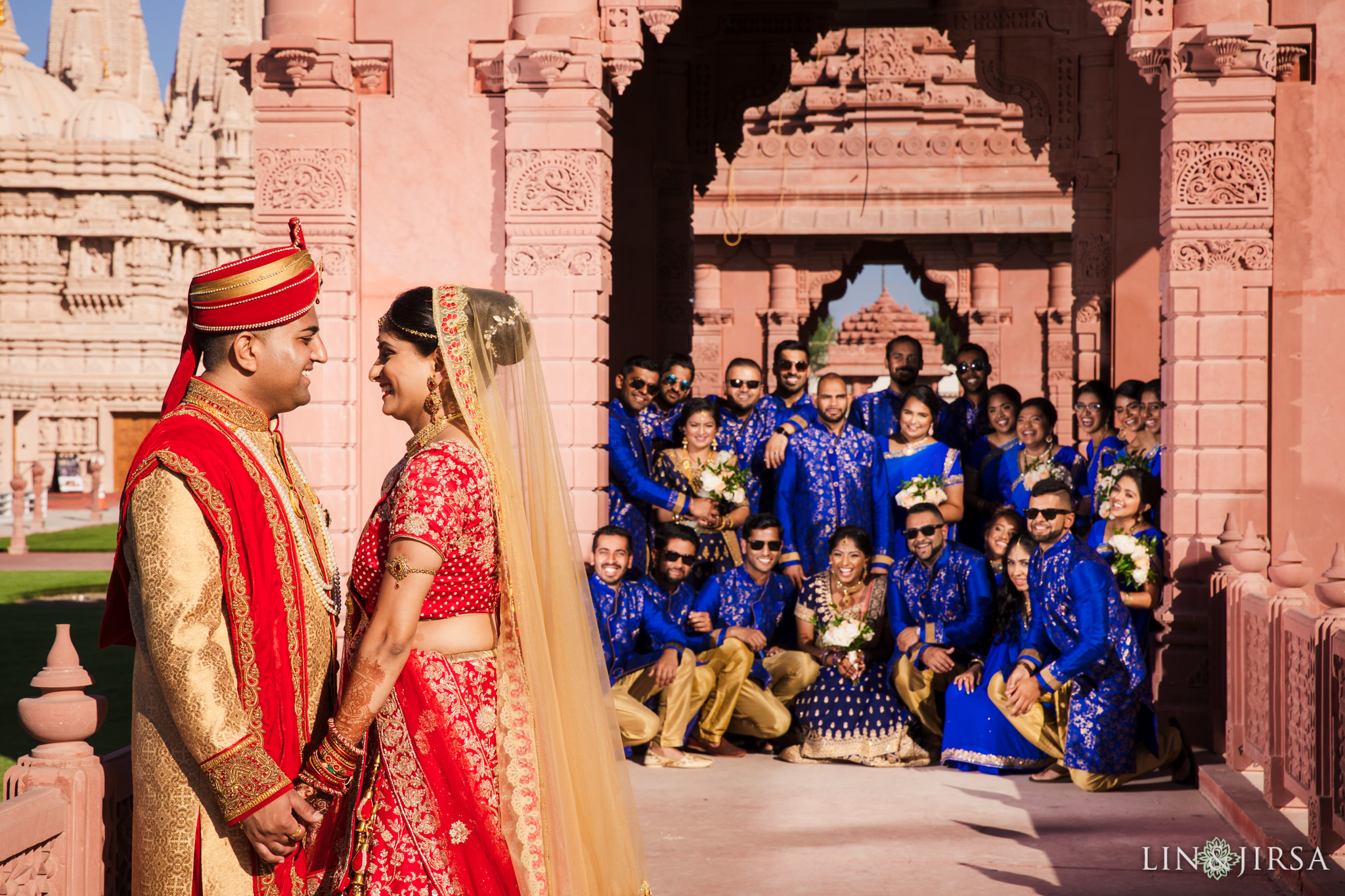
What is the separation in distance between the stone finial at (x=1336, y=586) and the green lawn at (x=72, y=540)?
15816 millimetres

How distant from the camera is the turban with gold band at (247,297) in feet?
7.91

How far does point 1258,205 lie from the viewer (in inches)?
223

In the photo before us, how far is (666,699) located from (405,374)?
3277 millimetres

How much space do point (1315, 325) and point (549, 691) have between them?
4.55 metres

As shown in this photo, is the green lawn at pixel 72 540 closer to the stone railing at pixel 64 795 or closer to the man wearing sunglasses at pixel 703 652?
the man wearing sunglasses at pixel 703 652

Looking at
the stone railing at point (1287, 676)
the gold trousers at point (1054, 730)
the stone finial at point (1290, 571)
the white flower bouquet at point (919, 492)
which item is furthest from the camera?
the white flower bouquet at point (919, 492)

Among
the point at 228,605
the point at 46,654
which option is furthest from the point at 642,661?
the point at 46,654

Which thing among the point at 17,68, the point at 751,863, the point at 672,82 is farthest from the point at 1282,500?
the point at 17,68

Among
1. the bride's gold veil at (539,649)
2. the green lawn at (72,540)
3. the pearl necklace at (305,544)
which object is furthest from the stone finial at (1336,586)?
the green lawn at (72,540)

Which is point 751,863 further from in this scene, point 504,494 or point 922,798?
point 504,494

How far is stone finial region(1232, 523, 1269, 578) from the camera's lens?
5207 millimetres

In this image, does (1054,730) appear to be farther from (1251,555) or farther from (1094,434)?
(1094,434)

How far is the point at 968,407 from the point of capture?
24.3 ft

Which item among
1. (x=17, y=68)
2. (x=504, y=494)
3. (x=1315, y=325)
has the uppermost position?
(x=17, y=68)
